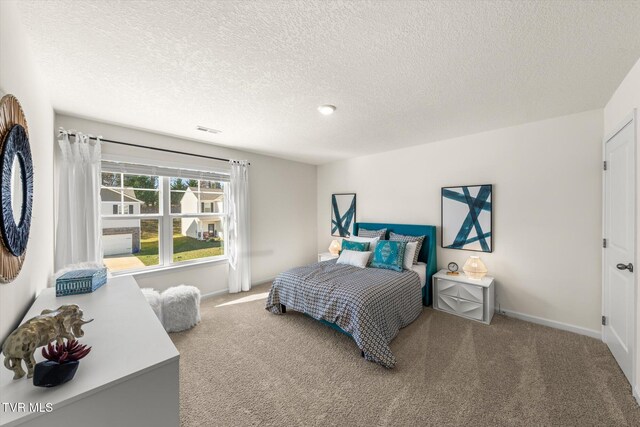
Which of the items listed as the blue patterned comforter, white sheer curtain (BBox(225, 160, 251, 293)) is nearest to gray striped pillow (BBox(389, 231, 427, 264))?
the blue patterned comforter

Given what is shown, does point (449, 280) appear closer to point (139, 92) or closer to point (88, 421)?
point (88, 421)

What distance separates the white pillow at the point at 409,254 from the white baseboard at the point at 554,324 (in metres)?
1.23

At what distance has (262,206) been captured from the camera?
4574 mm

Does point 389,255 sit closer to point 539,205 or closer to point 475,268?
point 475,268

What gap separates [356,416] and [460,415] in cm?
70

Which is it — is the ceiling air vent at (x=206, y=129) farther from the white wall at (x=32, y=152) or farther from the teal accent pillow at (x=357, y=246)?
the teal accent pillow at (x=357, y=246)

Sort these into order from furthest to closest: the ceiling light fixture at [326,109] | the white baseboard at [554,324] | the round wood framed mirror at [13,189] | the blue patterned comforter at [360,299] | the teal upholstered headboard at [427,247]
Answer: the teal upholstered headboard at [427,247], the white baseboard at [554,324], the ceiling light fixture at [326,109], the blue patterned comforter at [360,299], the round wood framed mirror at [13,189]

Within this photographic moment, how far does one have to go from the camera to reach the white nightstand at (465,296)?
2.99 m

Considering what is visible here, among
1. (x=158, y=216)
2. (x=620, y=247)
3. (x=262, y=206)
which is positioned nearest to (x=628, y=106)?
(x=620, y=247)

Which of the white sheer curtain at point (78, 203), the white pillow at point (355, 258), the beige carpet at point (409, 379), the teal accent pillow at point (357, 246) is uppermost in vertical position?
the white sheer curtain at point (78, 203)

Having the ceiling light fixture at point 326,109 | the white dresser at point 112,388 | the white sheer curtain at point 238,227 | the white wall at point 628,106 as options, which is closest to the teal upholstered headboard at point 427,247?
the white wall at point 628,106

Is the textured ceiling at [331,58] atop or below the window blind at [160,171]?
atop

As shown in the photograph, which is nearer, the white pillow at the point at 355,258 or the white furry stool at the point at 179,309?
the white furry stool at the point at 179,309

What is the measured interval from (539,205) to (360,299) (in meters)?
2.42
